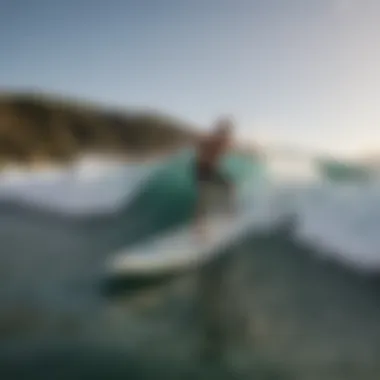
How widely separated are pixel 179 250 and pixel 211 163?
0.21 metres

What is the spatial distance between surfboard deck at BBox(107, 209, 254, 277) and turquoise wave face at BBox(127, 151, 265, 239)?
0.03 m

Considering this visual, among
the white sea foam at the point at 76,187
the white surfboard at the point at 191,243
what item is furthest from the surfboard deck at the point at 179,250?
the white sea foam at the point at 76,187

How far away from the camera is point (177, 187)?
1.51m

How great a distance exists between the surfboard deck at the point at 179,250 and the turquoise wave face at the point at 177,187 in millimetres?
32

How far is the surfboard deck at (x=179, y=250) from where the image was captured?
147 cm

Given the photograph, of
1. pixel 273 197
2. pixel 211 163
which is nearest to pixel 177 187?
pixel 211 163

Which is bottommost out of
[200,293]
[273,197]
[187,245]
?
[200,293]

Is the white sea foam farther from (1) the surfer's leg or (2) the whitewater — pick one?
(1) the surfer's leg

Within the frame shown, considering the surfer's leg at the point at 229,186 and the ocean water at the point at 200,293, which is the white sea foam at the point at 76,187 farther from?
the surfer's leg at the point at 229,186

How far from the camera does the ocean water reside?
141cm

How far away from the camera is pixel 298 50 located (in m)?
1.58

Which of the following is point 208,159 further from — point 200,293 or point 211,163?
point 200,293

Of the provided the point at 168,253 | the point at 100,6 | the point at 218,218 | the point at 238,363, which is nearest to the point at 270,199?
the point at 218,218

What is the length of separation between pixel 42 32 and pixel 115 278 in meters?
0.61
